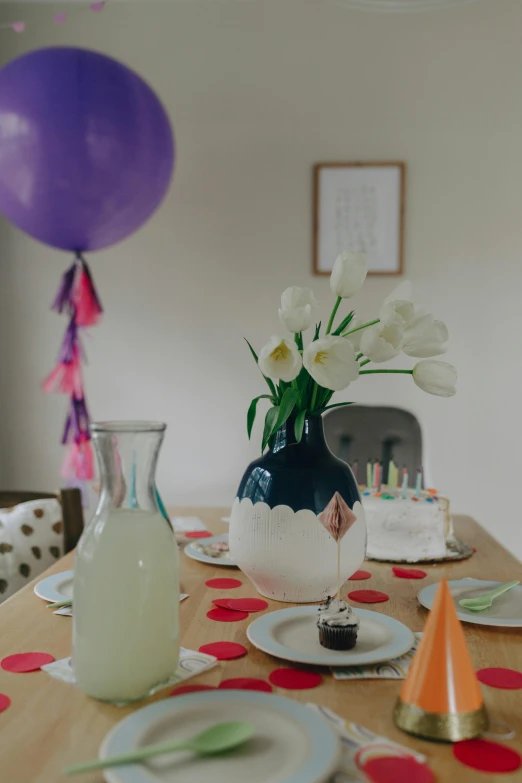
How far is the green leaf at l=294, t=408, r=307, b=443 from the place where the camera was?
101 cm

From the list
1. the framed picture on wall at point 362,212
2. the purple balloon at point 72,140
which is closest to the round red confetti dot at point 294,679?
the purple balloon at point 72,140

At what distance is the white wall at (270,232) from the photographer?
266cm

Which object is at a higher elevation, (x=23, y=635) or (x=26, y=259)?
(x=26, y=259)

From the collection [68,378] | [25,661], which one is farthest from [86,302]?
[25,661]

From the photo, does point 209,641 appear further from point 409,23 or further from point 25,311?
point 409,23

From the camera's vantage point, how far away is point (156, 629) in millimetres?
664

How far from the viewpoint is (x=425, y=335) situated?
3.20 feet

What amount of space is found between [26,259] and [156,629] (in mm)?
2432

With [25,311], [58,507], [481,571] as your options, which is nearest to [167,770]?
[481,571]

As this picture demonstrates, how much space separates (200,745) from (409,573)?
69 centimetres

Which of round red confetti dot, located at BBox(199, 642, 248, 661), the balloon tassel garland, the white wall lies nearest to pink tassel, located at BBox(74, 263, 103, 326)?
the balloon tassel garland

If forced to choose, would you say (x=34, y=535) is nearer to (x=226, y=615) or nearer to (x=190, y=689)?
(x=226, y=615)

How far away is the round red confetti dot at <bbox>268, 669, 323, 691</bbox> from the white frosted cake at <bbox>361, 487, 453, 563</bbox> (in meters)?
0.55

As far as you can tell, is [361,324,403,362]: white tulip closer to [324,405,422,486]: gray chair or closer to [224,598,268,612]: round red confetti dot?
[224,598,268,612]: round red confetti dot
